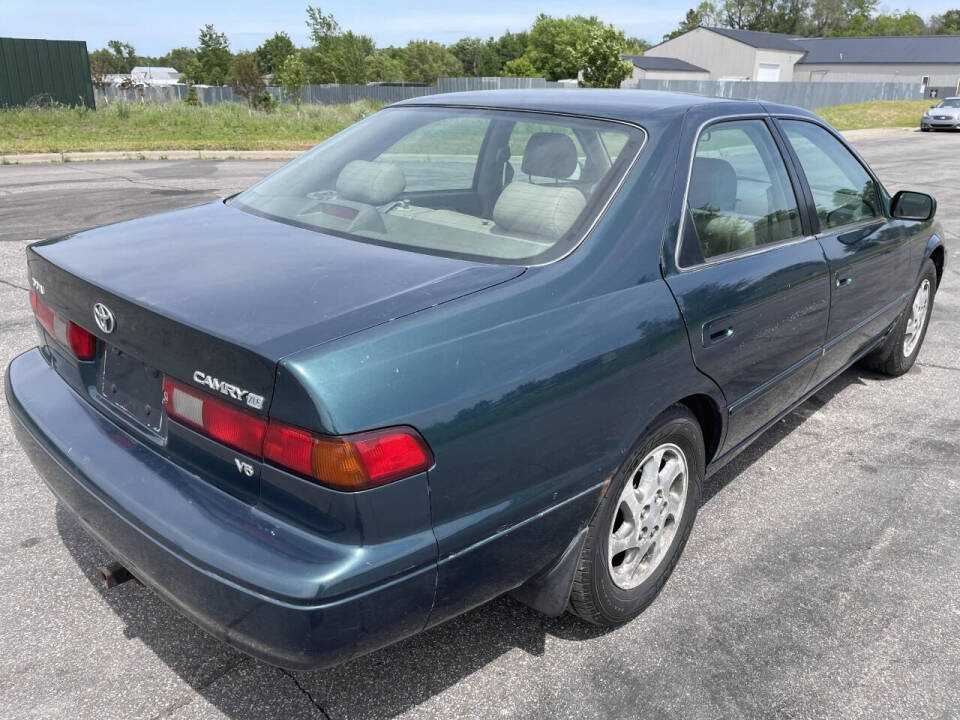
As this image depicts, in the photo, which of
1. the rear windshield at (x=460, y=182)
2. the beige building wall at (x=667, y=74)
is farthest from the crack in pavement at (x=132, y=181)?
the beige building wall at (x=667, y=74)

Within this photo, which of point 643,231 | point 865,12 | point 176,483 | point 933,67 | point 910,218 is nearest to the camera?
point 176,483

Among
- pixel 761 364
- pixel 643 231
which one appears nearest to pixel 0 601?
pixel 643 231

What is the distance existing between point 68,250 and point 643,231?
71.6 inches

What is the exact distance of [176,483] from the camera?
2.13 metres

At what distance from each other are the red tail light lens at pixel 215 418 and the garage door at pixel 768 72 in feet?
275

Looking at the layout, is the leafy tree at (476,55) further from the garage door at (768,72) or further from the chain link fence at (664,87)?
the chain link fence at (664,87)

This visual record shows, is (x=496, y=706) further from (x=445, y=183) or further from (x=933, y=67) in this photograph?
(x=933, y=67)

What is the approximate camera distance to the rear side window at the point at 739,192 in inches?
112

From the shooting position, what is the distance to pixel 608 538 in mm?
2531

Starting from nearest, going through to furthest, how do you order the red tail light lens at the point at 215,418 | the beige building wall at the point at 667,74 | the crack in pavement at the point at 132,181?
the red tail light lens at the point at 215,418 < the crack in pavement at the point at 132,181 < the beige building wall at the point at 667,74

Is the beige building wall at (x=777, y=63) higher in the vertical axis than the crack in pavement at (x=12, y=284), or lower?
higher

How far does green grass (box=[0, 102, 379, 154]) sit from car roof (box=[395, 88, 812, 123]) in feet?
54.2

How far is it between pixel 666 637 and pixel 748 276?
1278 mm

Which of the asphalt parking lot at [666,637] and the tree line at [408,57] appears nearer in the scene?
the asphalt parking lot at [666,637]
